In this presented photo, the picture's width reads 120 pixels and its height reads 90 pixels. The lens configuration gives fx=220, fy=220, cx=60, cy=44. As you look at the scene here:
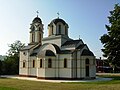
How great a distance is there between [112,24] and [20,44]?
1494 inches

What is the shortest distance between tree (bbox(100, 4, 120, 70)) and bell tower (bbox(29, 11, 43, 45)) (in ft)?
52.1

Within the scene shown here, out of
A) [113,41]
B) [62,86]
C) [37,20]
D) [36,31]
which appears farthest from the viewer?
[37,20]

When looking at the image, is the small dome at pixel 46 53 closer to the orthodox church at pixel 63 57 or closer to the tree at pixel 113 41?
the orthodox church at pixel 63 57

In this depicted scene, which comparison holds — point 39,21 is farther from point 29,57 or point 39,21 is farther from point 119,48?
point 119,48

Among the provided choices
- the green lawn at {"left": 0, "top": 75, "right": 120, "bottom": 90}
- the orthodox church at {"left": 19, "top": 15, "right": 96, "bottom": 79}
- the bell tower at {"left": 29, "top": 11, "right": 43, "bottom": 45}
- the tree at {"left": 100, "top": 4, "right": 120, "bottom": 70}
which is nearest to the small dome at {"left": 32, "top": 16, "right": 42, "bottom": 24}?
the bell tower at {"left": 29, "top": 11, "right": 43, "bottom": 45}

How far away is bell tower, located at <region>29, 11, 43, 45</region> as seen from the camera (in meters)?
45.1

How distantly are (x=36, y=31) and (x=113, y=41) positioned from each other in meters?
18.1

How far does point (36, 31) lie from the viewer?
148 ft

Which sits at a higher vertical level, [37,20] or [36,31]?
[37,20]

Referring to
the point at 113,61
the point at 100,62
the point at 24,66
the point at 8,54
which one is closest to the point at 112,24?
the point at 113,61

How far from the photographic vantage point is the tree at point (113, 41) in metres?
31.8

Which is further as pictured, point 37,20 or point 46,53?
point 37,20

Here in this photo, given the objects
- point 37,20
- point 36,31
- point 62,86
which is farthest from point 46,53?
point 62,86

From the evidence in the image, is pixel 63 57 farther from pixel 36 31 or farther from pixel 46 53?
pixel 36 31
